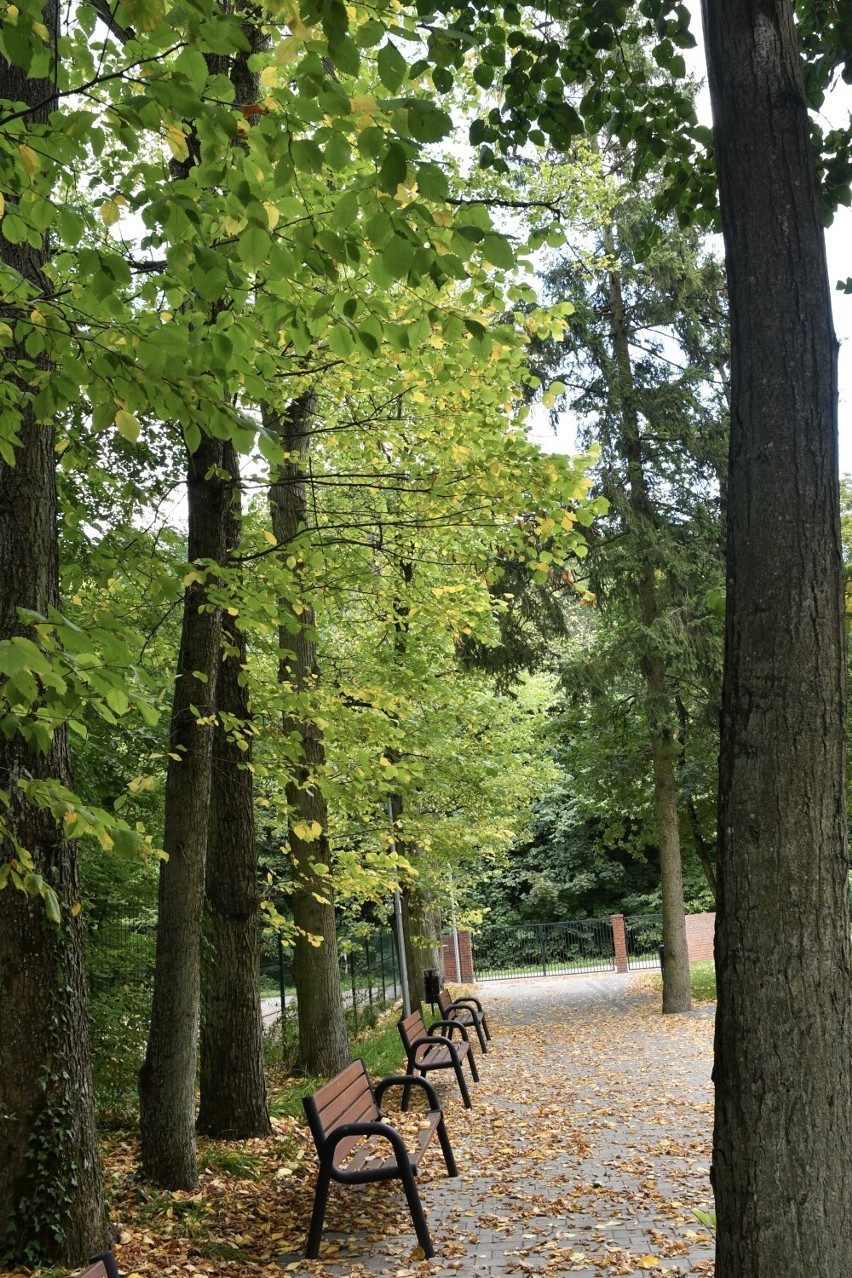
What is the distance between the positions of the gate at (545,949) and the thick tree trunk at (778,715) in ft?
100

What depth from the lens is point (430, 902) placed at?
67.0 ft

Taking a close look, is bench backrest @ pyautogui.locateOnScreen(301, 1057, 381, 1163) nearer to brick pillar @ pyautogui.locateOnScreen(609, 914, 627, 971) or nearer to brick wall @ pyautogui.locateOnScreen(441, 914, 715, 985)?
brick wall @ pyautogui.locateOnScreen(441, 914, 715, 985)

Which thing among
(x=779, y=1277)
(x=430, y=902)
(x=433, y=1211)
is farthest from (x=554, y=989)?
(x=779, y=1277)

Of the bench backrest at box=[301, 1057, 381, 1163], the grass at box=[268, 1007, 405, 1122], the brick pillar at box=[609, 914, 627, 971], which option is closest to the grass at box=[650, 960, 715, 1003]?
the brick pillar at box=[609, 914, 627, 971]

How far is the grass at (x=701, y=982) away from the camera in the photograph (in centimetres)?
2035

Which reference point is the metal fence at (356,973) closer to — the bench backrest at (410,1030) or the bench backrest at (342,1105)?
the bench backrest at (410,1030)

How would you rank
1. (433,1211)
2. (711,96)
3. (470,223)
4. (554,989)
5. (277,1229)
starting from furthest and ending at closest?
1. (554,989)
2. (433,1211)
3. (277,1229)
4. (470,223)
5. (711,96)

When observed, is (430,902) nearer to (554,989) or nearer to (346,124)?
(554,989)

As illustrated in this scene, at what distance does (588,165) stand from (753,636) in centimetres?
1349

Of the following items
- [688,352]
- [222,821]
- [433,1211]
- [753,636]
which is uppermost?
[688,352]

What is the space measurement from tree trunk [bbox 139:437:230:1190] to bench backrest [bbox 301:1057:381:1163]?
95 centimetres

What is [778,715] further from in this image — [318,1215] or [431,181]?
[318,1215]

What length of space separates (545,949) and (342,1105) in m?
28.8

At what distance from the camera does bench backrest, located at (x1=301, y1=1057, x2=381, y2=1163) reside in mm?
5812
